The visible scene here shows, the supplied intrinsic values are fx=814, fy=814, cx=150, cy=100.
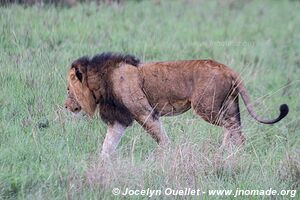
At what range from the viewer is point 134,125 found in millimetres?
8211

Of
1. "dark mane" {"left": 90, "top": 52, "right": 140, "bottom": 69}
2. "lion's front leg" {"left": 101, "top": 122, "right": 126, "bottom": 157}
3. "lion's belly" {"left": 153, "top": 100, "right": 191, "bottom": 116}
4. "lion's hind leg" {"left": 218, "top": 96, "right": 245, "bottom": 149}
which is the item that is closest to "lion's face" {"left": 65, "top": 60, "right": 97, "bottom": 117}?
"dark mane" {"left": 90, "top": 52, "right": 140, "bottom": 69}

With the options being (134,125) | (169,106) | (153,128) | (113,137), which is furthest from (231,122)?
(113,137)

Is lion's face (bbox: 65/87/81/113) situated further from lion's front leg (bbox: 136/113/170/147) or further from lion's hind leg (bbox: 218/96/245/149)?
lion's hind leg (bbox: 218/96/245/149)

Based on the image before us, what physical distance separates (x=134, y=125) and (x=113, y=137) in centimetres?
73

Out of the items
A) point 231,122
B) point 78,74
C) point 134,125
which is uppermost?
point 78,74

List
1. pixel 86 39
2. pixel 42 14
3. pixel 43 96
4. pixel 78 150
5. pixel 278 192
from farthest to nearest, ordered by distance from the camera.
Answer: pixel 42 14 < pixel 86 39 < pixel 43 96 < pixel 78 150 < pixel 278 192

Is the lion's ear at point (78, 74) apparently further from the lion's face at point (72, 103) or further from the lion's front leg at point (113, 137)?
the lion's front leg at point (113, 137)

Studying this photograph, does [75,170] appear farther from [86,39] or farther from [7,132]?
[86,39]

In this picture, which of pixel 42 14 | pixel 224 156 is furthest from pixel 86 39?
pixel 224 156

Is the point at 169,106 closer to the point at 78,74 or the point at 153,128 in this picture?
the point at 153,128

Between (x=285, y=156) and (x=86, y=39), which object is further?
(x=86, y=39)

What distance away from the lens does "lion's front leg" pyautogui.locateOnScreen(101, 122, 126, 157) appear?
733 cm

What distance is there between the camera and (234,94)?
7.77 metres

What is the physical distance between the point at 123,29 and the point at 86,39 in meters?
1.08
